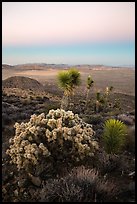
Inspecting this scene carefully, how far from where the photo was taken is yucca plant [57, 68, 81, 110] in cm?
1394

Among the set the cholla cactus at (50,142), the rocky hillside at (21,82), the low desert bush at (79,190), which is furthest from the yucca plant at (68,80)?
the rocky hillside at (21,82)

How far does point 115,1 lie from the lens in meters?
5.72

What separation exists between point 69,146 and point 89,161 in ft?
1.88

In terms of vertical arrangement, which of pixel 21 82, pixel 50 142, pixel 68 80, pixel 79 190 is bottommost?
pixel 79 190

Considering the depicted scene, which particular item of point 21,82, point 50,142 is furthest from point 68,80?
point 21,82

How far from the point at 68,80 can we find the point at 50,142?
7.22 m

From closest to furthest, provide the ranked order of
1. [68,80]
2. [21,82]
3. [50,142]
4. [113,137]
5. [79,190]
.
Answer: [79,190] < [50,142] < [113,137] < [68,80] < [21,82]

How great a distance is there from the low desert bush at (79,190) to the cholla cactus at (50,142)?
1058 mm

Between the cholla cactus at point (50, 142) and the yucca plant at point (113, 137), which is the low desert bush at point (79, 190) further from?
the yucca plant at point (113, 137)

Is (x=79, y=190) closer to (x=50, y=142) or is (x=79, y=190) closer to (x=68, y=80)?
(x=50, y=142)

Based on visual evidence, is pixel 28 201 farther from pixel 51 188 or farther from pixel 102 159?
pixel 102 159

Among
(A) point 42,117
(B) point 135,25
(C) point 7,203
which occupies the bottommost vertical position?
(C) point 7,203

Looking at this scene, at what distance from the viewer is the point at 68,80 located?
1398 cm

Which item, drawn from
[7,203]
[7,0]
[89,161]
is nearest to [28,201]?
[7,203]
